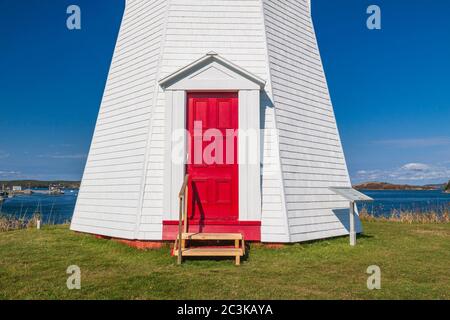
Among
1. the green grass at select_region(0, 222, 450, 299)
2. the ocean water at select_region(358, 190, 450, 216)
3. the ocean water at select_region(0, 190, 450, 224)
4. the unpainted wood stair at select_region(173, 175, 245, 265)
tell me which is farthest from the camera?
the ocean water at select_region(358, 190, 450, 216)

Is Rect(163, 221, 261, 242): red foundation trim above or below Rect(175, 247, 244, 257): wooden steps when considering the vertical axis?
above

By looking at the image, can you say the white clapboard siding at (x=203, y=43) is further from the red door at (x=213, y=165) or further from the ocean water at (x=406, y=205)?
the ocean water at (x=406, y=205)

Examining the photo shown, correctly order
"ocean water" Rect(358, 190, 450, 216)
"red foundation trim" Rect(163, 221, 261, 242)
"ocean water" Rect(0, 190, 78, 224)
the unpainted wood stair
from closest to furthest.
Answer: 1. the unpainted wood stair
2. "red foundation trim" Rect(163, 221, 261, 242)
3. "ocean water" Rect(0, 190, 78, 224)
4. "ocean water" Rect(358, 190, 450, 216)

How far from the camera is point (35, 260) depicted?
6777 mm

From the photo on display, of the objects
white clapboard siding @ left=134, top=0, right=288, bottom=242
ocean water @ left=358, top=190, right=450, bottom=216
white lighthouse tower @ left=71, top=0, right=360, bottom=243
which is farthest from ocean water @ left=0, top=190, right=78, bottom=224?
ocean water @ left=358, top=190, right=450, bottom=216

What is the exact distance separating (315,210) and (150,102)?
4.24 metres

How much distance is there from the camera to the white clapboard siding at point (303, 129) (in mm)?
7754

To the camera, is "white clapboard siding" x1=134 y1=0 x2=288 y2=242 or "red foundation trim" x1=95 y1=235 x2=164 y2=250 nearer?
"red foundation trim" x1=95 y1=235 x2=164 y2=250

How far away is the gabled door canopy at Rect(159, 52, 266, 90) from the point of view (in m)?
7.52

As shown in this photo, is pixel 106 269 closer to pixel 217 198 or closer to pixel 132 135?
pixel 217 198

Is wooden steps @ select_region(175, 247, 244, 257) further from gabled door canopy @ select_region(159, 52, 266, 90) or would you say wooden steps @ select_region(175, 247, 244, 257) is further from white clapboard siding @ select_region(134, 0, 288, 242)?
gabled door canopy @ select_region(159, 52, 266, 90)

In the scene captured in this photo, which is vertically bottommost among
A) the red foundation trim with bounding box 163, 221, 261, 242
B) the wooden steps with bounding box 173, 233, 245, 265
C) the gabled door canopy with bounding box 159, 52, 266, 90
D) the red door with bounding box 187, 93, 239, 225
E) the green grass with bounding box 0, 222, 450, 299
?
the green grass with bounding box 0, 222, 450, 299

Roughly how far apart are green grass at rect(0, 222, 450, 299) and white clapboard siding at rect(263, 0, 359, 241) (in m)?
0.63

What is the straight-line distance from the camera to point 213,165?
749 cm
